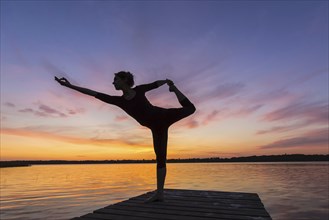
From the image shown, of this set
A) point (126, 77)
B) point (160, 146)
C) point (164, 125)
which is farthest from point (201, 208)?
point (126, 77)

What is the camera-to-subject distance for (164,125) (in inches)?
258

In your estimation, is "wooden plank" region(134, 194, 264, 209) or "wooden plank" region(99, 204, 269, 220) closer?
"wooden plank" region(99, 204, 269, 220)

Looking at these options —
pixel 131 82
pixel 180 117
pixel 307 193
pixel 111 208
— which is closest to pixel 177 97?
pixel 180 117

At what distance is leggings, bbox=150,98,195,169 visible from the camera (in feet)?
21.0

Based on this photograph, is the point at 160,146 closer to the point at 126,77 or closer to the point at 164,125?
the point at 164,125

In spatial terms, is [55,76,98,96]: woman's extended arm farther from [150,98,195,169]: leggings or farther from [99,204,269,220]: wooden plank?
[99,204,269,220]: wooden plank

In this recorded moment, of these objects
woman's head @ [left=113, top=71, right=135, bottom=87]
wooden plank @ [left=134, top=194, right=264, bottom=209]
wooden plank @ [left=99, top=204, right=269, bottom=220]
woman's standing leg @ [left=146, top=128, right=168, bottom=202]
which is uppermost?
woman's head @ [left=113, top=71, right=135, bottom=87]

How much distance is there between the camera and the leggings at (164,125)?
6391mm

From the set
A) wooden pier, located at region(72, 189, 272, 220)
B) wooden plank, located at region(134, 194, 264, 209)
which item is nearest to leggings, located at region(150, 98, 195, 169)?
wooden pier, located at region(72, 189, 272, 220)

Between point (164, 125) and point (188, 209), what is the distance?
1.98 meters

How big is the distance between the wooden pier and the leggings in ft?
3.46

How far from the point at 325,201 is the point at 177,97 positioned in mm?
28790

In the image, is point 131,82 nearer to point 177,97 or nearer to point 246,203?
point 177,97

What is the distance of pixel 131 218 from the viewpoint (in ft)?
18.8
